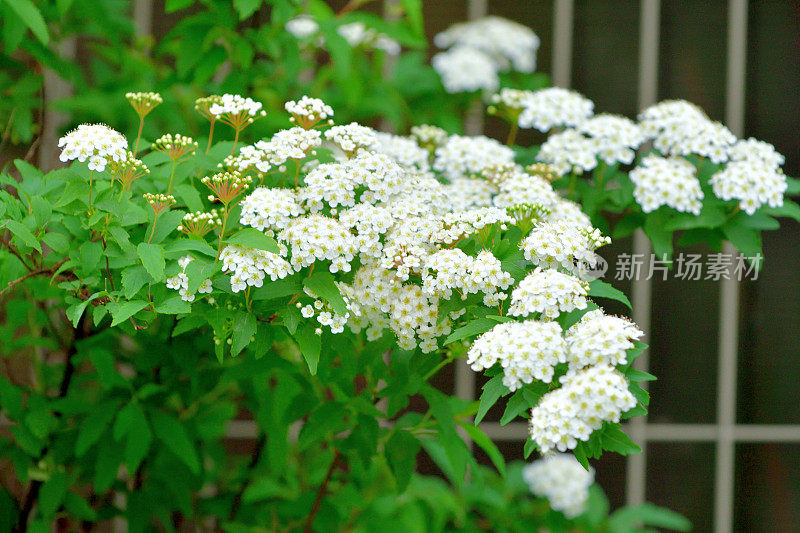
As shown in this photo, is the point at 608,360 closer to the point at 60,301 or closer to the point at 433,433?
the point at 433,433

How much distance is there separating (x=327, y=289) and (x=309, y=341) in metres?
0.10

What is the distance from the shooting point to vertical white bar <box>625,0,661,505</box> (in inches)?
129

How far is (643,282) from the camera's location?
3.35 meters

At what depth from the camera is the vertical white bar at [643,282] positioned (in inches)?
129

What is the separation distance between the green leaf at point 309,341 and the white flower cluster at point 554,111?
972 mm

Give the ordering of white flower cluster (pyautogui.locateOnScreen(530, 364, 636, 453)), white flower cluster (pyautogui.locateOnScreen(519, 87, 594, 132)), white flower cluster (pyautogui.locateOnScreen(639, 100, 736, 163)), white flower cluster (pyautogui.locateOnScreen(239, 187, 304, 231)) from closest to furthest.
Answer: white flower cluster (pyautogui.locateOnScreen(530, 364, 636, 453))
white flower cluster (pyautogui.locateOnScreen(239, 187, 304, 231))
white flower cluster (pyautogui.locateOnScreen(639, 100, 736, 163))
white flower cluster (pyautogui.locateOnScreen(519, 87, 594, 132))

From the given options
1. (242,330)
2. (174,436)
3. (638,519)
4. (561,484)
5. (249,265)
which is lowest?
(638,519)

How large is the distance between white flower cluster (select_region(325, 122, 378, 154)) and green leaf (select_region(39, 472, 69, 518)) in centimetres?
112

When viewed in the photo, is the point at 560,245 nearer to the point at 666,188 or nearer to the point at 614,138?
the point at 666,188

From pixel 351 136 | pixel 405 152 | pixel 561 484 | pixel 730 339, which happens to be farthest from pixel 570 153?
pixel 730 339

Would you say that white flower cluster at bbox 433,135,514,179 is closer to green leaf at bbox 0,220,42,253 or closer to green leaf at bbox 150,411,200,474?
green leaf at bbox 150,411,200,474

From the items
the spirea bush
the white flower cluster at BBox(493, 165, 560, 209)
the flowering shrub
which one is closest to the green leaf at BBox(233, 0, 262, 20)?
the spirea bush

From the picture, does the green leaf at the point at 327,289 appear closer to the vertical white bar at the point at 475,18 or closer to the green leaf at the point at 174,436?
the green leaf at the point at 174,436

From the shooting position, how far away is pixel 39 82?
2.34 metres
